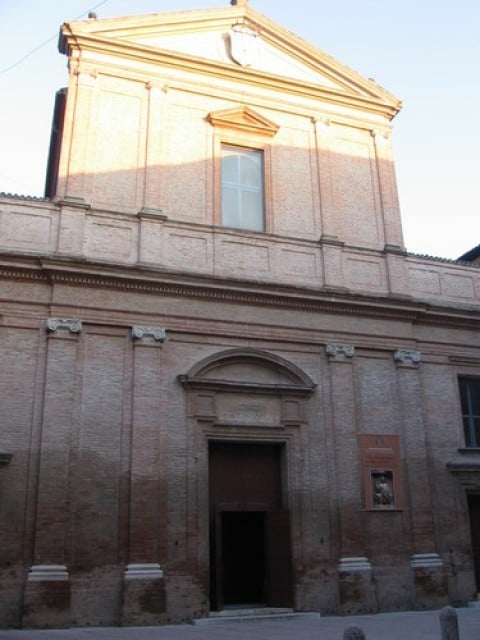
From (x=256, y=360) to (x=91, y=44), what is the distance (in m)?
6.89

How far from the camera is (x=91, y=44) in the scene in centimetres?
1372

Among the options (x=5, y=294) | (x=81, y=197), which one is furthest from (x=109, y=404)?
(x=81, y=197)

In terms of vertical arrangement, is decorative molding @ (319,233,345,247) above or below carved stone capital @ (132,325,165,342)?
above

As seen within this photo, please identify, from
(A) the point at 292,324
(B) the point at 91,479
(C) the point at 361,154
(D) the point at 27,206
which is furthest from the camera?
(C) the point at 361,154

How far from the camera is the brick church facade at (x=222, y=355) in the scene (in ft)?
36.4

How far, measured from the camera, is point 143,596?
10.7 metres

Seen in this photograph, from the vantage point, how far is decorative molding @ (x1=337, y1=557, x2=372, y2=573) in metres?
12.2

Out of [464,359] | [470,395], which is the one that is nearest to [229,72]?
[464,359]

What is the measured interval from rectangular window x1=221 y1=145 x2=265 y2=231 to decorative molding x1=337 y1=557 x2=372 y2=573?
21.2ft

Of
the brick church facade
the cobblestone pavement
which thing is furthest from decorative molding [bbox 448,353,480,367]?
the cobblestone pavement

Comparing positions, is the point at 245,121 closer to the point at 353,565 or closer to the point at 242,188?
the point at 242,188

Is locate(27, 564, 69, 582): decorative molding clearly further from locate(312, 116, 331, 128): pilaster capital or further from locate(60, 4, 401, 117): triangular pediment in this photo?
locate(312, 116, 331, 128): pilaster capital

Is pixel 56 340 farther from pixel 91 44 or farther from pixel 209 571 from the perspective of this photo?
pixel 91 44

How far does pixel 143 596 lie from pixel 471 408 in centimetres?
778
